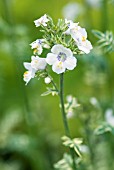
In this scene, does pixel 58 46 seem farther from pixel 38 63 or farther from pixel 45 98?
pixel 45 98

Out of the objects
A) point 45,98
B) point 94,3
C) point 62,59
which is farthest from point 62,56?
point 45,98

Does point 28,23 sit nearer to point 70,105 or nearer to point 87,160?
point 87,160

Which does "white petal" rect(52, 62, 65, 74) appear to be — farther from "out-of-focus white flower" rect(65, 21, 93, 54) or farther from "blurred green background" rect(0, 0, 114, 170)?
"blurred green background" rect(0, 0, 114, 170)

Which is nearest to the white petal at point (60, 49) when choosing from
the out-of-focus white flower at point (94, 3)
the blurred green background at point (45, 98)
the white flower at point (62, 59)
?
the white flower at point (62, 59)

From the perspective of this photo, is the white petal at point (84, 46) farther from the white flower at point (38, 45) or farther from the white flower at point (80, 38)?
the white flower at point (38, 45)

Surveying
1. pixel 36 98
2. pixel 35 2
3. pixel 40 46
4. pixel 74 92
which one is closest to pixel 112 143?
pixel 36 98

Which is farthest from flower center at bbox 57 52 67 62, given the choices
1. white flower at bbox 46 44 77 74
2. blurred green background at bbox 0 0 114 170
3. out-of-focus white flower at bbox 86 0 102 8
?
out-of-focus white flower at bbox 86 0 102 8
